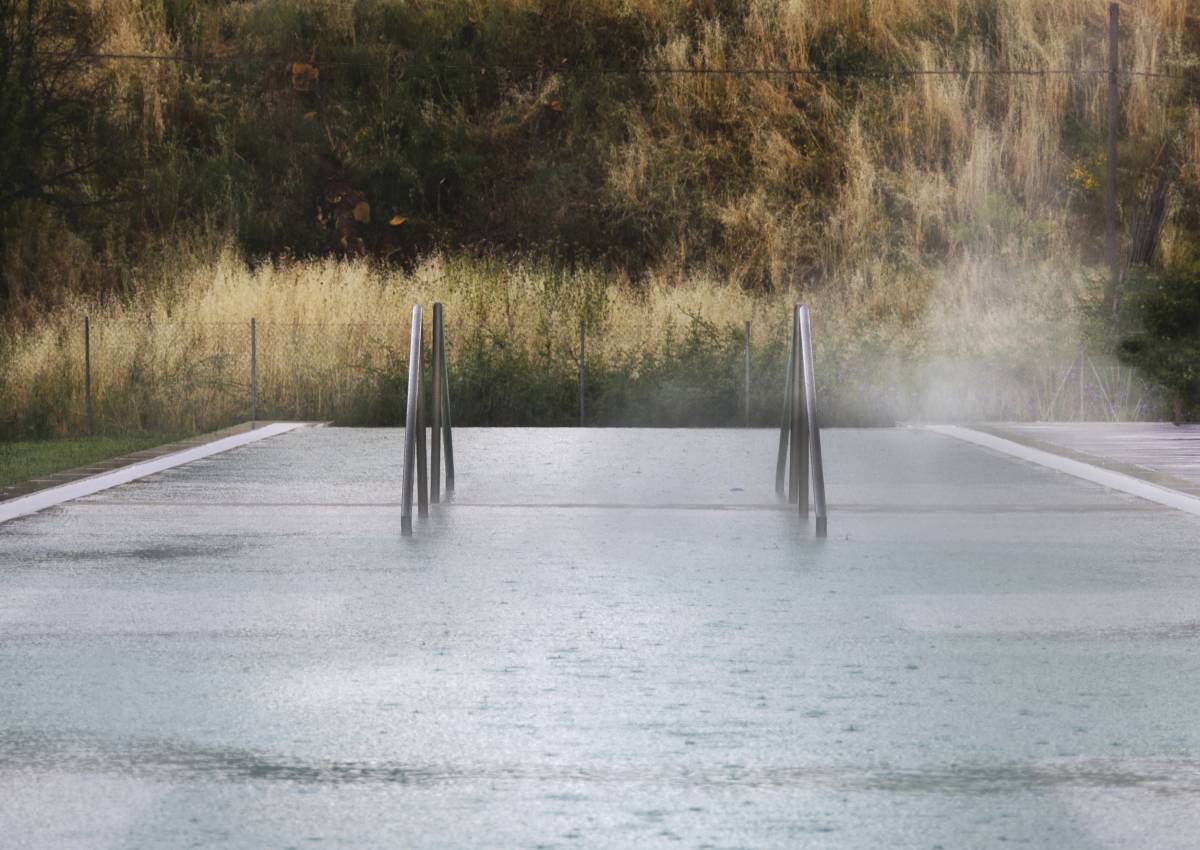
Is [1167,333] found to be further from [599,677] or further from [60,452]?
[599,677]

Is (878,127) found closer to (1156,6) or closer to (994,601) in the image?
(1156,6)

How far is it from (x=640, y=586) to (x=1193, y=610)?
2950mm

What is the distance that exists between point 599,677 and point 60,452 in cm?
1486

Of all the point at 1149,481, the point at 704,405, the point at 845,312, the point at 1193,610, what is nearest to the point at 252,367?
the point at 704,405

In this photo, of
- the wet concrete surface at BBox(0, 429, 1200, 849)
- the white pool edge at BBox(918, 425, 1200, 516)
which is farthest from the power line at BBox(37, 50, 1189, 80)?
the wet concrete surface at BBox(0, 429, 1200, 849)

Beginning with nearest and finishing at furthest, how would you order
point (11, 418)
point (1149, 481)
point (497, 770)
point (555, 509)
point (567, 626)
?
1. point (497, 770)
2. point (567, 626)
3. point (555, 509)
4. point (1149, 481)
5. point (11, 418)

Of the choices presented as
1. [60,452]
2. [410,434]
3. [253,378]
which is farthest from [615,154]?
[410,434]

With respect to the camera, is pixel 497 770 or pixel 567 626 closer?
pixel 497 770

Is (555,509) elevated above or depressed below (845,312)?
below

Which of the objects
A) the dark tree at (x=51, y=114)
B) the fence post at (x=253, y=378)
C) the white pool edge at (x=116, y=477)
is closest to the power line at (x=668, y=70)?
the dark tree at (x=51, y=114)

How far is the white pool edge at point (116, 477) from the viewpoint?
47.6 ft

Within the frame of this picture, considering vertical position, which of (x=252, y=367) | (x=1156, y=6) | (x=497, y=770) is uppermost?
(x=1156, y=6)

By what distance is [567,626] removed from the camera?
923cm

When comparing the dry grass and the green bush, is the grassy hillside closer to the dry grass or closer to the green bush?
the dry grass
